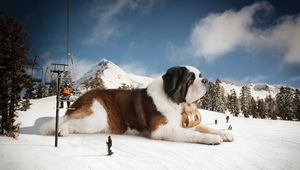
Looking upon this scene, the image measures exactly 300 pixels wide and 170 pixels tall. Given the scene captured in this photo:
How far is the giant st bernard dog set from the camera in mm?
5109

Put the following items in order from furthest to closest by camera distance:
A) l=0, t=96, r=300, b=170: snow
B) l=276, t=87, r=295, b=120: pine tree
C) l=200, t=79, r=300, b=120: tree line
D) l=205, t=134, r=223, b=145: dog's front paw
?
l=200, t=79, r=300, b=120: tree line → l=276, t=87, r=295, b=120: pine tree → l=205, t=134, r=223, b=145: dog's front paw → l=0, t=96, r=300, b=170: snow

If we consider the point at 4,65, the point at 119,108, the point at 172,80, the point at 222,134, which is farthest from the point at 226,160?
the point at 4,65

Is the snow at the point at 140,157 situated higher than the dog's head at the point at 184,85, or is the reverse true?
the dog's head at the point at 184,85

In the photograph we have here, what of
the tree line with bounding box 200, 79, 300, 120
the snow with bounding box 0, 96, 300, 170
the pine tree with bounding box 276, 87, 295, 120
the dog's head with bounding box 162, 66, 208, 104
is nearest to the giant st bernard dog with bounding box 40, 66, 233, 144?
the dog's head with bounding box 162, 66, 208, 104

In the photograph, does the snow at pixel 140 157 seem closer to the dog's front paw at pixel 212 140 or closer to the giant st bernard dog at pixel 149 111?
the dog's front paw at pixel 212 140

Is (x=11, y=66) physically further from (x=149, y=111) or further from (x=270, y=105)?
(x=270, y=105)

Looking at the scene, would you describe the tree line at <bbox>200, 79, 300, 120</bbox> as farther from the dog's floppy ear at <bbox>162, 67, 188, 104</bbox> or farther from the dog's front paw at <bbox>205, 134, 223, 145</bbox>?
the dog's front paw at <bbox>205, 134, 223, 145</bbox>

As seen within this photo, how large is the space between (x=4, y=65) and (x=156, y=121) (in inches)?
156

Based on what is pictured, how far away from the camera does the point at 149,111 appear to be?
5.44 meters

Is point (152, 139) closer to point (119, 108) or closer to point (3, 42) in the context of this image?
point (119, 108)

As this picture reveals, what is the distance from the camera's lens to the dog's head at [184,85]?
5.25 m

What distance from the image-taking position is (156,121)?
523 cm

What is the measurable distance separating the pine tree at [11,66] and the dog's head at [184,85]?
374 centimetres

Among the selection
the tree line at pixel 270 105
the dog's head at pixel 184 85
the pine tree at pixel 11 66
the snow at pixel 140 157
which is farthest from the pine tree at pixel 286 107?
the pine tree at pixel 11 66
